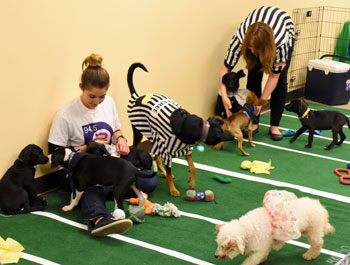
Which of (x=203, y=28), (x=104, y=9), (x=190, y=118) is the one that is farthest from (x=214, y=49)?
(x=190, y=118)

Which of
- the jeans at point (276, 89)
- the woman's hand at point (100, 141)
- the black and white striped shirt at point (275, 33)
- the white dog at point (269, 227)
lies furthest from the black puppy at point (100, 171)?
the jeans at point (276, 89)

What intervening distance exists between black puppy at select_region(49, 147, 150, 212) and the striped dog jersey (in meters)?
0.41

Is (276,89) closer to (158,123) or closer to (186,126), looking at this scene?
(158,123)

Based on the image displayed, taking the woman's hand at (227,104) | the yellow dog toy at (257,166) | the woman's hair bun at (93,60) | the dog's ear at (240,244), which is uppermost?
the woman's hair bun at (93,60)

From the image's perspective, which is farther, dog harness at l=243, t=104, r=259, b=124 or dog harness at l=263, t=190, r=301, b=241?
dog harness at l=243, t=104, r=259, b=124

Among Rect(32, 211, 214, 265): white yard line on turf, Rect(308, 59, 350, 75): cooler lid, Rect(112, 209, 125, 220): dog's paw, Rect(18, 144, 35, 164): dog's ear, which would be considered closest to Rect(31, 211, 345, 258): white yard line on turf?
Rect(32, 211, 214, 265): white yard line on turf

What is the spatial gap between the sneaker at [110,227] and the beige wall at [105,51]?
80 cm

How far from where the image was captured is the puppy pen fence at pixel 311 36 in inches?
253

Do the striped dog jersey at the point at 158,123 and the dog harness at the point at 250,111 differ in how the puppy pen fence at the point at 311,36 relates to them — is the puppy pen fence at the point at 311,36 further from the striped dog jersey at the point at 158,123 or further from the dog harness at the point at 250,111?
the striped dog jersey at the point at 158,123

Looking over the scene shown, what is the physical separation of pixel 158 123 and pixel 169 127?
0.12 meters

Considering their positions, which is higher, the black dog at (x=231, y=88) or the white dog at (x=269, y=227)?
the black dog at (x=231, y=88)

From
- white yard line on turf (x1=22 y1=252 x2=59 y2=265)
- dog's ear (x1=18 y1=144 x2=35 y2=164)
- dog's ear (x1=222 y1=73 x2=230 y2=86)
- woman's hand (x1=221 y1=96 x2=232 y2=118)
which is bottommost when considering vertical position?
white yard line on turf (x1=22 y1=252 x2=59 y2=265)

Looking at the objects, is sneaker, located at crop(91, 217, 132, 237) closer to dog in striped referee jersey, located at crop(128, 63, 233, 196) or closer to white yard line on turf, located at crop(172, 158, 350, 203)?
dog in striped referee jersey, located at crop(128, 63, 233, 196)

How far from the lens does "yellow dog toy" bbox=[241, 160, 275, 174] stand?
4.12 m
